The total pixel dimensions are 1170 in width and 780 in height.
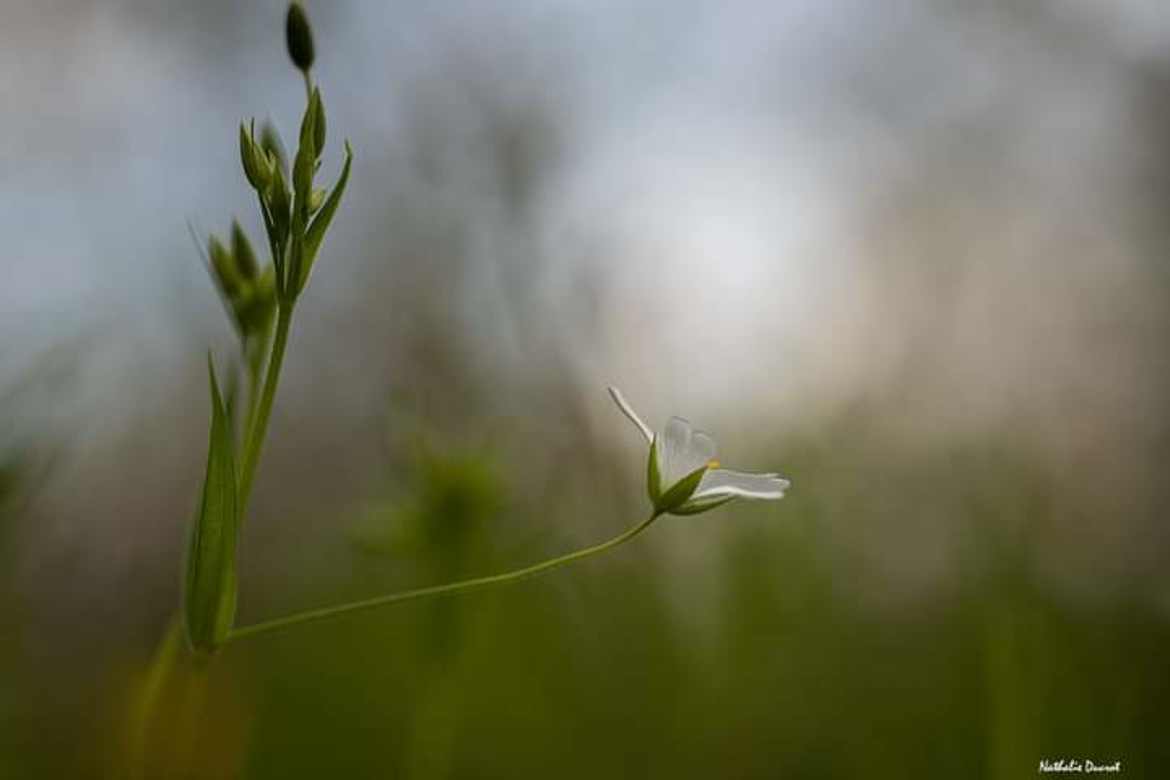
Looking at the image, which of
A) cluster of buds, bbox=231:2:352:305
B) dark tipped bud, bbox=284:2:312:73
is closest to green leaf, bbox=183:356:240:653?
cluster of buds, bbox=231:2:352:305

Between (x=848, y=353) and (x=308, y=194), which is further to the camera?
(x=848, y=353)

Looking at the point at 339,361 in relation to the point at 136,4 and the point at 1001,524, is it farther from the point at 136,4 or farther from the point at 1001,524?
the point at 1001,524

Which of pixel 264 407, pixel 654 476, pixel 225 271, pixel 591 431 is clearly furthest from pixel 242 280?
pixel 591 431

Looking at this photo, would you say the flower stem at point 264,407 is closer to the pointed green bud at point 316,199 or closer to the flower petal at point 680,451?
the pointed green bud at point 316,199

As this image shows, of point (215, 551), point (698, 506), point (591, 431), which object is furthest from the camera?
point (591, 431)

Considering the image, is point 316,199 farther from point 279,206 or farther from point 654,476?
point 654,476

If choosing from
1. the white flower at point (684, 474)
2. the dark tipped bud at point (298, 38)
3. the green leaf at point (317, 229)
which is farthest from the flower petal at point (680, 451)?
the dark tipped bud at point (298, 38)

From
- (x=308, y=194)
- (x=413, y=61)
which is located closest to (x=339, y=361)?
(x=413, y=61)
